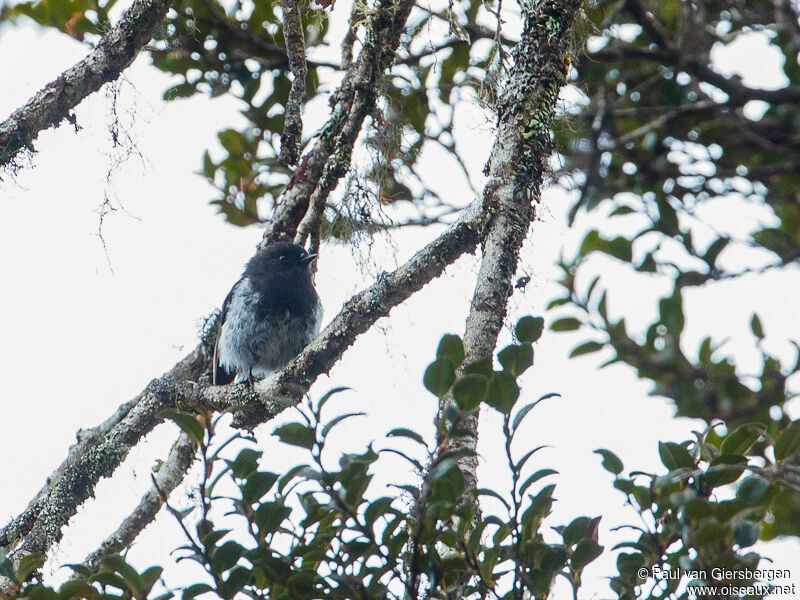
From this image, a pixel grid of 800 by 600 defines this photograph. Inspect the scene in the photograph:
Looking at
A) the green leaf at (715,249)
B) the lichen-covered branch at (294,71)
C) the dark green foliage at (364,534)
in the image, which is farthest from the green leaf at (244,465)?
the lichen-covered branch at (294,71)

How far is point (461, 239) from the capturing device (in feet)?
11.1

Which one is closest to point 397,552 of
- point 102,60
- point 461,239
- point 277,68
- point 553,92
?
point 461,239

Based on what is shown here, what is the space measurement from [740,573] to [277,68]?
3987mm

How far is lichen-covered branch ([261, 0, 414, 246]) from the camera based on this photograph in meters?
4.32

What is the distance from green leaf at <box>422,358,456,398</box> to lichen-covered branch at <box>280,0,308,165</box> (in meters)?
2.75

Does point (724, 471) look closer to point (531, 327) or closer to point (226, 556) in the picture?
point (531, 327)

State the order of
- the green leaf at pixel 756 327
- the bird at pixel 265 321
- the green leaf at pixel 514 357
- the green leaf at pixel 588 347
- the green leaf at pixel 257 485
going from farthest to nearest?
the bird at pixel 265 321 < the green leaf at pixel 588 347 < the green leaf at pixel 756 327 < the green leaf at pixel 257 485 < the green leaf at pixel 514 357

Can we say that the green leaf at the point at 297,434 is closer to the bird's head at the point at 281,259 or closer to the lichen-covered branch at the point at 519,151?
the lichen-covered branch at the point at 519,151

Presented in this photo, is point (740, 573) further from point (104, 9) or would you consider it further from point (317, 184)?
point (104, 9)

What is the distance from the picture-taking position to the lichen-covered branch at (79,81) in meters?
3.79

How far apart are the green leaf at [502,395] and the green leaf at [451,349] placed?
10 centimetres

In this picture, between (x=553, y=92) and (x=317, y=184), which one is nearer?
(x=553, y=92)

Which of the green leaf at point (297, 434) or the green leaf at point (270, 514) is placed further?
the green leaf at point (270, 514)

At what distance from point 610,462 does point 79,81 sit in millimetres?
2749
